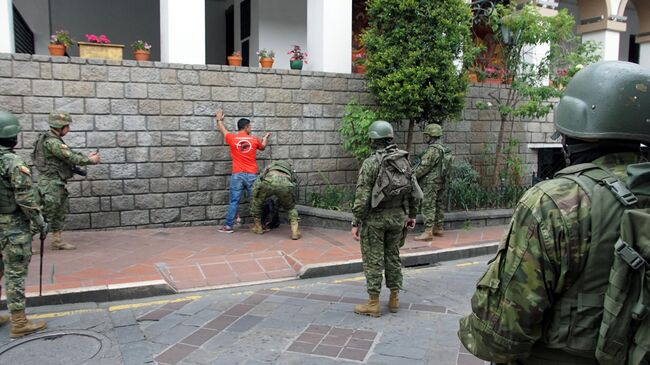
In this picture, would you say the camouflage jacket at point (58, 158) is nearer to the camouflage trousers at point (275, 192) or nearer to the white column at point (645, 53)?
the camouflage trousers at point (275, 192)

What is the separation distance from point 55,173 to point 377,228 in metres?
4.69

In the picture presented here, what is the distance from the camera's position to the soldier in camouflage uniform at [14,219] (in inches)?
178

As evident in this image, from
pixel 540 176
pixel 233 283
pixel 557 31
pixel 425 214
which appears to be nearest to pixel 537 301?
pixel 233 283

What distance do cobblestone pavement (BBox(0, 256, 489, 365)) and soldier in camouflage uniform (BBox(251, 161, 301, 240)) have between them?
232cm

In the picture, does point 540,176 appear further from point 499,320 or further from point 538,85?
point 499,320

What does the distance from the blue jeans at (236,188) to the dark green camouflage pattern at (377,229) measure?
12.2 feet

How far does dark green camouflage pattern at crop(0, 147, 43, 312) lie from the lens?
4.52m

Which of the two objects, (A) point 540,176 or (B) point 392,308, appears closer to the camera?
(B) point 392,308

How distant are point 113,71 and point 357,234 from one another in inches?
210

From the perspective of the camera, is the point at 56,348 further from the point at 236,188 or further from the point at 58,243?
the point at 236,188

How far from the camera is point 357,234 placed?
527 cm

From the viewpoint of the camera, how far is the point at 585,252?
1.76 metres

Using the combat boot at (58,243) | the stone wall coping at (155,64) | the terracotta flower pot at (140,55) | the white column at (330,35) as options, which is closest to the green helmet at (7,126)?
the combat boot at (58,243)

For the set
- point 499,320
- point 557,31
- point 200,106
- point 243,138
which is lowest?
point 499,320
